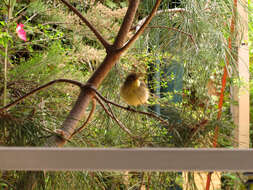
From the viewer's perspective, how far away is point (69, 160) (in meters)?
0.19

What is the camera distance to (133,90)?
36 centimetres

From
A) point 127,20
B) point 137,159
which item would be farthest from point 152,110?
point 137,159

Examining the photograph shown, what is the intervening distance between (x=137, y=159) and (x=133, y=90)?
18 centimetres

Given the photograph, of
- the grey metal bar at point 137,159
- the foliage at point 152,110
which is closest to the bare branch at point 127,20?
the foliage at point 152,110

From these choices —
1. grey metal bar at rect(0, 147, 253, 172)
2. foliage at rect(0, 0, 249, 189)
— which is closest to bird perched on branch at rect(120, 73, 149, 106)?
foliage at rect(0, 0, 249, 189)

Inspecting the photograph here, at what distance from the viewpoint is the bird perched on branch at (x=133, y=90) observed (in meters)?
0.35

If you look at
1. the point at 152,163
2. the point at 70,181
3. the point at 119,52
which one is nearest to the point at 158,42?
the point at 119,52

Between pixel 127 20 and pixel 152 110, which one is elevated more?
pixel 127 20

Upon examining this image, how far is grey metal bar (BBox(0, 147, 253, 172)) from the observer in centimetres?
19

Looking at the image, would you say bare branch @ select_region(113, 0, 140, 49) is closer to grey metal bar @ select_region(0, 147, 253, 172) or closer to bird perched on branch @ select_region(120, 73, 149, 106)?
bird perched on branch @ select_region(120, 73, 149, 106)

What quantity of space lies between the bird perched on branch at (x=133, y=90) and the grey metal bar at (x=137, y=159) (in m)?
0.17

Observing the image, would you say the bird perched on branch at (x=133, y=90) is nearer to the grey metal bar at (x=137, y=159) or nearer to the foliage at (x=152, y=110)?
the foliage at (x=152, y=110)

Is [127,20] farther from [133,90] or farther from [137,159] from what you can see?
[137,159]

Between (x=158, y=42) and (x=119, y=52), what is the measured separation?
0.21 meters
